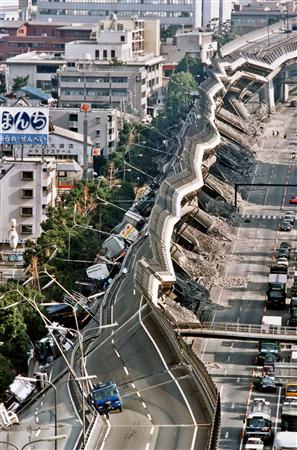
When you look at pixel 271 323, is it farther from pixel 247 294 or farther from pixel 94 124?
pixel 94 124

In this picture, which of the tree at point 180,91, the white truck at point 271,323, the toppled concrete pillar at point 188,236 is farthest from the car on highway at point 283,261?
the tree at point 180,91

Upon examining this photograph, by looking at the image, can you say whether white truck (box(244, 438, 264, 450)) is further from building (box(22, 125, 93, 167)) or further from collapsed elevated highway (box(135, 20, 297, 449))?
building (box(22, 125, 93, 167))

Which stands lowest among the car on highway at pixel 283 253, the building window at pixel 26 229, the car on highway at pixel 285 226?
the building window at pixel 26 229

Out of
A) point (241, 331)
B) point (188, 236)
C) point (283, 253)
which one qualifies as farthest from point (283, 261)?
point (241, 331)

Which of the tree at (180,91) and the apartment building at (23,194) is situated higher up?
the apartment building at (23,194)

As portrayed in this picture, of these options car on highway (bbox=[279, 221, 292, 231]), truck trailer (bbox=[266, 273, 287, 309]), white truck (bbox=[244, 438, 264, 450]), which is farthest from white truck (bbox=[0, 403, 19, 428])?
car on highway (bbox=[279, 221, 292, 231])

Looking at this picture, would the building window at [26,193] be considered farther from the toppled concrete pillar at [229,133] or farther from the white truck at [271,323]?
the white truck at [271,323]

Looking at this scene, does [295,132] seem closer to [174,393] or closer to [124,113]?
[124,113]
